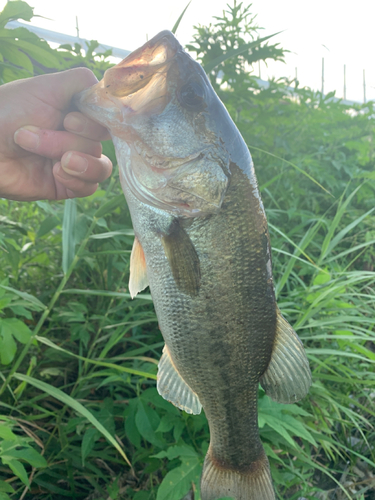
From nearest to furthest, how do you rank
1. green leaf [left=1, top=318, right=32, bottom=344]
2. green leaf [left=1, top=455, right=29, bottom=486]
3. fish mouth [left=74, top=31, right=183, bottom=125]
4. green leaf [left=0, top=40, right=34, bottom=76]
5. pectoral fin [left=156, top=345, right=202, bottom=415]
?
fish mouth [left=74, top=31, right=183, bottom=125] < green leaf [left=1, top=455, right=29, bottom=486] < pectoral fin [left=156, top=345, right=202, bottom=415] < green leaf [left=1, top=318, right=32, bottom=344] < green leaf [left=0, top=40, right=34, bottom=76]

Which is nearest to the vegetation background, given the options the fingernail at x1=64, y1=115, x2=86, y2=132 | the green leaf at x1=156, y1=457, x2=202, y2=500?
the green leaf at x1=156, y1=457, x2=202, y2=500

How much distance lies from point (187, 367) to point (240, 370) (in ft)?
0.66

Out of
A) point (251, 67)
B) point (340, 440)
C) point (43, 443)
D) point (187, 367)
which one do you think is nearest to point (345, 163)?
point (251, 67)

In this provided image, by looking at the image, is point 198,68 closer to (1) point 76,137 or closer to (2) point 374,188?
(1) point 76,137

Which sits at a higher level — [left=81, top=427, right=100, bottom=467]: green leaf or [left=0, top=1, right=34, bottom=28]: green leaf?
[left=0, top=1, right=34, bottom=28]: green leaf

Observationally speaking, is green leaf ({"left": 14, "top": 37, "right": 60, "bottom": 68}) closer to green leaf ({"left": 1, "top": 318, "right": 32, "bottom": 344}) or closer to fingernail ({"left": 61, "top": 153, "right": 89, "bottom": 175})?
fingernail ({"left": 61, "top": 153, "right": 89, "bottom": 175})

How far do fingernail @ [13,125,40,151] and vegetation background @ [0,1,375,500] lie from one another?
0.38 metres

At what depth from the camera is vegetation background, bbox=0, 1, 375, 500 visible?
1562 millimetres

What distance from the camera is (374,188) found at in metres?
3.83

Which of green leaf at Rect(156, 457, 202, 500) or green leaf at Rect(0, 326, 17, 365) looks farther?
green leaf at Rect(0, 326, 17, 365)

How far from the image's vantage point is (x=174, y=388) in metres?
1.38

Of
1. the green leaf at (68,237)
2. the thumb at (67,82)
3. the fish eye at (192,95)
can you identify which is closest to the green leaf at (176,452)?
the green leaf at (68,237)

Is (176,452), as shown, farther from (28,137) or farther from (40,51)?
(40,51)

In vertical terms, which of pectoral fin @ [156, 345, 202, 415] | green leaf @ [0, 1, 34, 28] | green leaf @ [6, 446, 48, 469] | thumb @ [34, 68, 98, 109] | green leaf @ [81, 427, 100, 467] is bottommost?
green leaf @ [81, 427, 100, 467]
